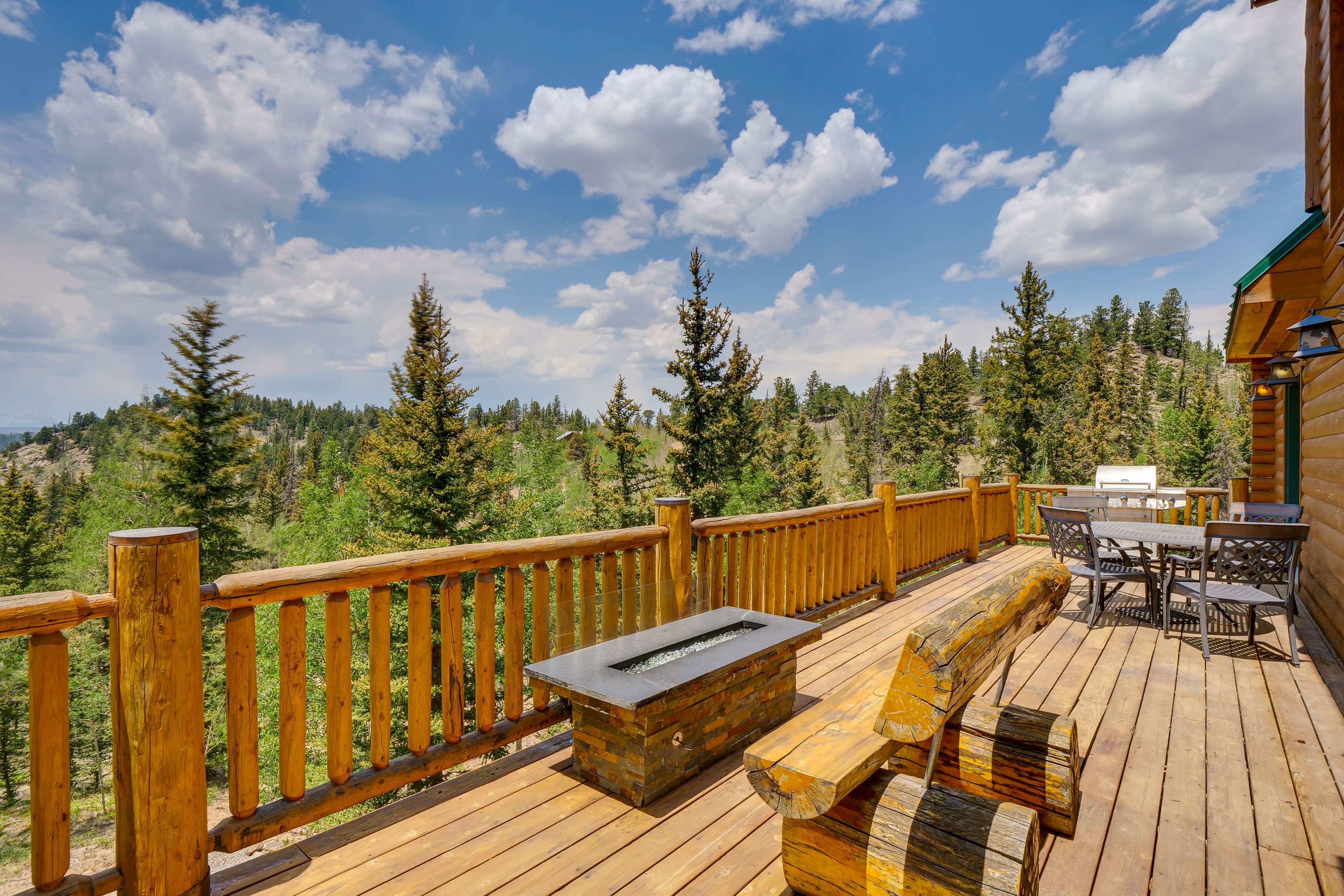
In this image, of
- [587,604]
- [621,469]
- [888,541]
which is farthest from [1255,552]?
[621,469]

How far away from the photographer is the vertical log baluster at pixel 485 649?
8.23 ft

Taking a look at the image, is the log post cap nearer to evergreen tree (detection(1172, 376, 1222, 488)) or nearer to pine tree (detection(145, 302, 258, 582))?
pine tree (detection(145, 302, 258, 582))

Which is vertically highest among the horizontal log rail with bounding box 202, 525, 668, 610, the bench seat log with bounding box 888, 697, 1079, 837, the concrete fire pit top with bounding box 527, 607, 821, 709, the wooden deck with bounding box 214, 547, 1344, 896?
the horizontal log rail with bounding box 202, 525, 668, 610

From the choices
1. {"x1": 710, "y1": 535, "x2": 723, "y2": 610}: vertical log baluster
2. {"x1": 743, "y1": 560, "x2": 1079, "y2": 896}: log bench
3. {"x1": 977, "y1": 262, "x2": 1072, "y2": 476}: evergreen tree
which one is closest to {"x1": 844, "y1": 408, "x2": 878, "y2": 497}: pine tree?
{"x1": 977, "y1": 262, "x2": 1072, "y2": 476}: evergreen tree

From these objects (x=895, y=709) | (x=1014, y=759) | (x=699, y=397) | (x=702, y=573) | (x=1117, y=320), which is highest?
(x=1117, y=320)

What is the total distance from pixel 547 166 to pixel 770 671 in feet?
64.6

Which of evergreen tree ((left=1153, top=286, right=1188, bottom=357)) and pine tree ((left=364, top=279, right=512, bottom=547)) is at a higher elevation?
evergreen tree ((left=1153, top=286, right=1188, bottom=357))

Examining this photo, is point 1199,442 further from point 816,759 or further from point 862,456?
point 816,759

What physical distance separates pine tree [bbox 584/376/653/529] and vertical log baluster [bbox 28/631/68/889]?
72.4 ft

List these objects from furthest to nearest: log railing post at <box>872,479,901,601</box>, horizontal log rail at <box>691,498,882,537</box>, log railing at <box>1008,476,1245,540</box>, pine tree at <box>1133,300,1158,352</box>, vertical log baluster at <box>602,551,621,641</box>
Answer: pine tree at <box>1133,300,1158,352</box>, log railing at <box>1008,476,1245,540</box>, log railing post at <box>872,479,901,601</box>, horizontal log rail at <box>691,498,882,537</box>, vertical log baluster at <box>602,551,621,641</box>

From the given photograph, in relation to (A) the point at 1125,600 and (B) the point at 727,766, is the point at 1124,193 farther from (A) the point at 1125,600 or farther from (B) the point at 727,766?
(B) the point at 727,766

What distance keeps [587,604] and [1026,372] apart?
1100 inches

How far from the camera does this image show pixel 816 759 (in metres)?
1.43

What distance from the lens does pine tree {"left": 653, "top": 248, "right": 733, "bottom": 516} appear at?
75.4 ft
